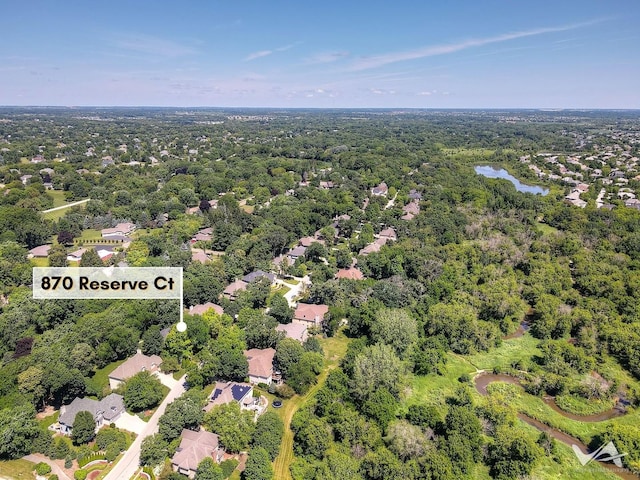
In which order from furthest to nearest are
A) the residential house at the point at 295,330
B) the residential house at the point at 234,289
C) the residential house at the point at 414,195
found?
the residential house at the point at 414,195 → the residential house at the point at 234,289 → the residential house at the point at 295,330

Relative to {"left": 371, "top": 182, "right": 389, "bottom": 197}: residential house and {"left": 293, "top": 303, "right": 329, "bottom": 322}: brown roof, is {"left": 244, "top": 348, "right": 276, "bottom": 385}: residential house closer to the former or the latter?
{"left": 293, "top": 303, "right": 329, "bottom": 322}: brown roof

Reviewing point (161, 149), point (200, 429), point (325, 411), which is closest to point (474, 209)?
point (325, 411)

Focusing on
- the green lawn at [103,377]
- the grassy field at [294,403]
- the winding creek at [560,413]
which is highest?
the green lawn at [103,377]

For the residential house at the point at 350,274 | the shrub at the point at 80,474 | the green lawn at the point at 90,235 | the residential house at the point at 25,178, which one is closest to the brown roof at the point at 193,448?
the shrub at the point at 80,474

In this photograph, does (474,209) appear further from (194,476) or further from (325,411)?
(194,476)

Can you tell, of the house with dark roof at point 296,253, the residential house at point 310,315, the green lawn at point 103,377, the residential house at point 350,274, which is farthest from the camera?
the house with dark roof at point 296,253

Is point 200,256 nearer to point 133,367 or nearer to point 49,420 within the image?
point 133,367

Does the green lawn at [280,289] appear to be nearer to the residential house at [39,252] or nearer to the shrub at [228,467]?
the shrub at [228,467]
